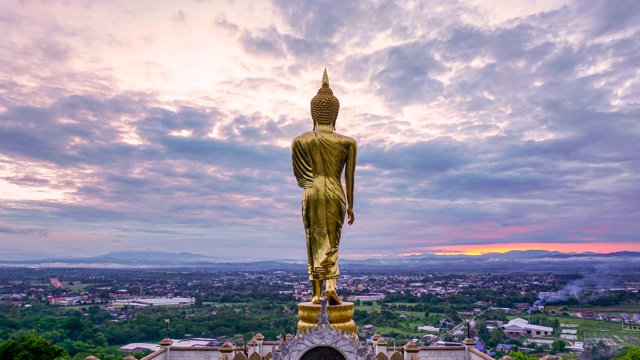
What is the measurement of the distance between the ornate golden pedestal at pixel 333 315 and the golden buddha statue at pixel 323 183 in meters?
0.87

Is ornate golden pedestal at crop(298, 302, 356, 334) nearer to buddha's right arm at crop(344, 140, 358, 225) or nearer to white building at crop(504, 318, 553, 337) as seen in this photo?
buddha's right arm at crop(344, 140, 358, 225)

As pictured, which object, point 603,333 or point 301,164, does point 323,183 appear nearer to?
point 301,164

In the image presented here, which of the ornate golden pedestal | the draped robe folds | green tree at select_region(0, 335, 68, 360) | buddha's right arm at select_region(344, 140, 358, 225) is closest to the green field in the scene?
buddha's right arm at select_region(344, 140, 358, 225)

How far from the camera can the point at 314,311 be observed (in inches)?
498

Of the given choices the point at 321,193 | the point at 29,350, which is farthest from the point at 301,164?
the point at 29,350

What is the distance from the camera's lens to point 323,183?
14023mm

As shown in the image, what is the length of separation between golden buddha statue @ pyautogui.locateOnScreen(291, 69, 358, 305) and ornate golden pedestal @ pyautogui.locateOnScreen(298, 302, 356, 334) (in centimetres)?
87

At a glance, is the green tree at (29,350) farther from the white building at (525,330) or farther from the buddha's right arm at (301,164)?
the white building at (525,330)

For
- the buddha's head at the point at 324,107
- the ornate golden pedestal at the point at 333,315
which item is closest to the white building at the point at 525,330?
the ornate golden pedestal at the point at 333,315

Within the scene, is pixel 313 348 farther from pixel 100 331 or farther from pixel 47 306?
pixel 47 306

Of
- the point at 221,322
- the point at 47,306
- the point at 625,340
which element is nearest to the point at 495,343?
the point at 625,340

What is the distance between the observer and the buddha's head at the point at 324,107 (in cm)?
1428

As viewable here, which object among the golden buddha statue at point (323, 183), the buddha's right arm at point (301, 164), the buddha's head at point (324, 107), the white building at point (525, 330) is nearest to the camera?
the golden buddha statue at point (323, 183)

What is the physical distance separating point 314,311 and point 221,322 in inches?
1073
